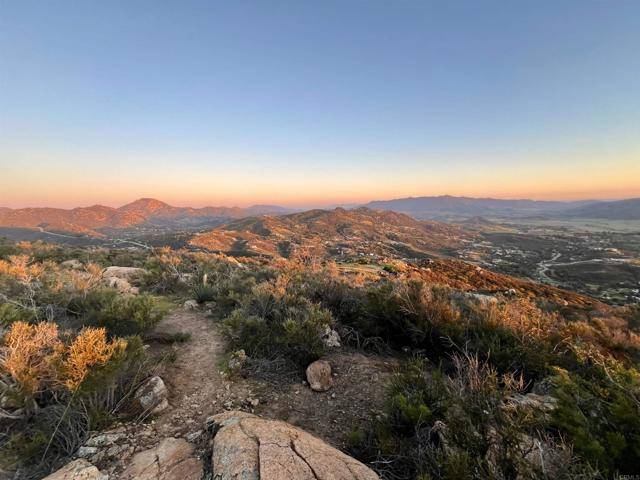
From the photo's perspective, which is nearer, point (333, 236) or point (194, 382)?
point (194, 382)

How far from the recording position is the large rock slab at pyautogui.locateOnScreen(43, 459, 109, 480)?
2861 millimetres

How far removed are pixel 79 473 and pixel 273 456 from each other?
2.09 metres

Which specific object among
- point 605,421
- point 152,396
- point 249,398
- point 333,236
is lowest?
point 333,236

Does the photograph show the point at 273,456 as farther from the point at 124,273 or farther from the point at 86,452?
the point at 124,273

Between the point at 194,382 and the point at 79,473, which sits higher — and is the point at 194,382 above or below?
below

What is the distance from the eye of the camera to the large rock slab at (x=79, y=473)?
2861 mm

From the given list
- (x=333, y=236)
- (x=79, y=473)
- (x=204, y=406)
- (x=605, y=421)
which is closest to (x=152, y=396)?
(x=204, y=406)

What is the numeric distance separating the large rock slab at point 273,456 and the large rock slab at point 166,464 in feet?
0.89

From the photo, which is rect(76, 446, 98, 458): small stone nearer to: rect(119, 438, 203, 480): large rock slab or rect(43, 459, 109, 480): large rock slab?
rect(43, 459, 109, 480): large rock slab

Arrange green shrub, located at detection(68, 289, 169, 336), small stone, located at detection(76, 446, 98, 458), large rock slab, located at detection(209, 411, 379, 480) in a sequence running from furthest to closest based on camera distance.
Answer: green shrub, located at detection(68, 289, 169, 336) < small stone, located at detection(76, 446, 98, 458) < large rock slab, located at detection(209, 411, 379, 480)

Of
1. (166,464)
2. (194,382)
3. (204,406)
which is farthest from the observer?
(194,382)

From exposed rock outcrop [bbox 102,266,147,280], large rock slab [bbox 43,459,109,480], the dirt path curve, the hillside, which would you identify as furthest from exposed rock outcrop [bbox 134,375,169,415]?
the hillside

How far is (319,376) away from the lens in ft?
17.3

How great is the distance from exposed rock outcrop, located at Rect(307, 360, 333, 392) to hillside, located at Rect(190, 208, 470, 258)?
58.5m
